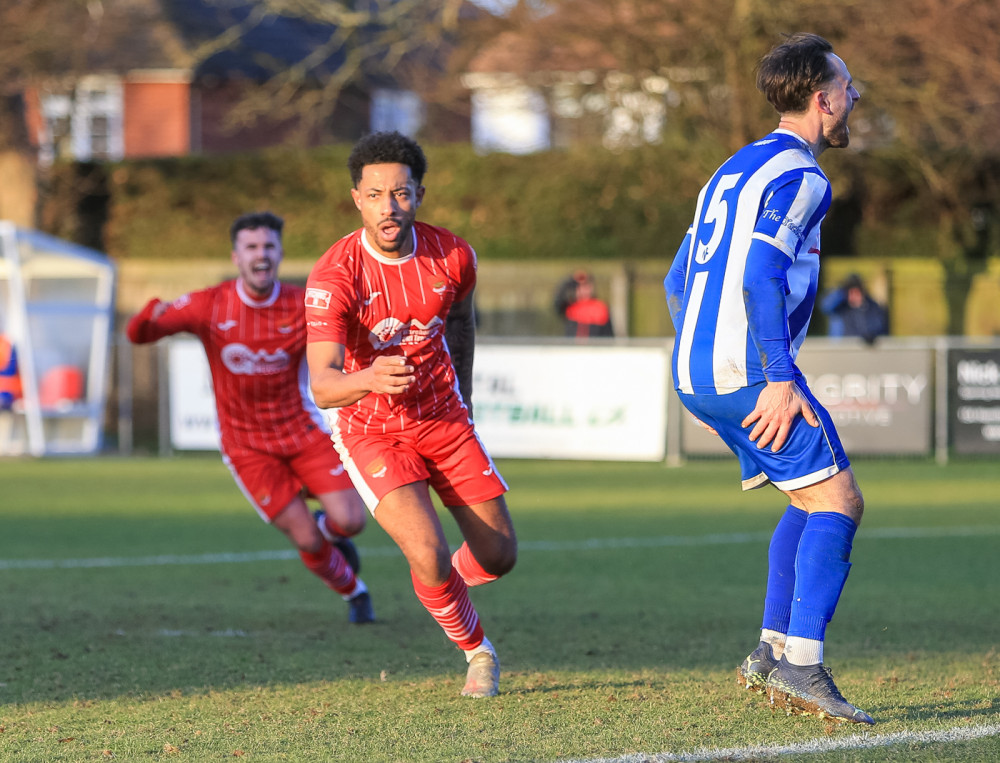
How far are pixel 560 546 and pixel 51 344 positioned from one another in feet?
38.8

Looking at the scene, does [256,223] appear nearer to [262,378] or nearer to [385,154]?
[262,378]

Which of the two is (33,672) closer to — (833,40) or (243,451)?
(243,451)

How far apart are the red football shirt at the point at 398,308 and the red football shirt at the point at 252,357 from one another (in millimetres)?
2103

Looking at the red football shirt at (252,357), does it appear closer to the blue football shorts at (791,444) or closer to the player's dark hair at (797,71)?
the blue football shorts at (791,444)

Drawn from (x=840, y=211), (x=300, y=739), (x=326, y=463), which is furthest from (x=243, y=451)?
(x=840, y=211)

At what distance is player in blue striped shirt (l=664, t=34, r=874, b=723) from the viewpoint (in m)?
4.59

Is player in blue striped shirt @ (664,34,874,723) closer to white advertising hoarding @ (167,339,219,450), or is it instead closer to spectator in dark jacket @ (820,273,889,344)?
spectator in dark jacket @ (820,273,889,344)

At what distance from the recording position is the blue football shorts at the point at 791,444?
15.3 ft

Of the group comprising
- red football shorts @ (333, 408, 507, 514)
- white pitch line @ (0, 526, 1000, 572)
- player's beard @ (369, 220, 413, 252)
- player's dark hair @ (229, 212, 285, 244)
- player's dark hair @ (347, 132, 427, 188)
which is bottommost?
white pitch line @ (0, 526, 1000, 572)

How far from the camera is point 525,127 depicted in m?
34.4

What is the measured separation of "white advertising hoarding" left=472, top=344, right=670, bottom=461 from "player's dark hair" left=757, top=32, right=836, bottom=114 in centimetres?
1211

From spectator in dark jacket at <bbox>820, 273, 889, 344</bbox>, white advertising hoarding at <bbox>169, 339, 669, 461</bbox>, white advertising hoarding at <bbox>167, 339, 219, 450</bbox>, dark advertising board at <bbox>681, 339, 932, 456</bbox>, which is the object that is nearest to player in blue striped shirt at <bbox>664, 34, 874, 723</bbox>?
white advertising hoarding at <bbox>169, 339, 669, 461</bbox>

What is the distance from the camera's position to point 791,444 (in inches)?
184

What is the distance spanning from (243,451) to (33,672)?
216 cm
